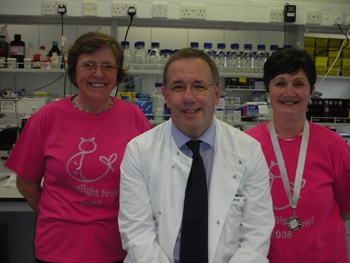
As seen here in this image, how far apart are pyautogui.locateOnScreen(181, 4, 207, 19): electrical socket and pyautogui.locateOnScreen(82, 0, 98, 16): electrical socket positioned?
25.4 inches

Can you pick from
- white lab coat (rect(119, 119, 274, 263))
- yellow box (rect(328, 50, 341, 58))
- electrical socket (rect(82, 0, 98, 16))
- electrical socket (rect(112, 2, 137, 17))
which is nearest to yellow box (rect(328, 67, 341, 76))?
yellow box (rect(328, 50, 341, 58))

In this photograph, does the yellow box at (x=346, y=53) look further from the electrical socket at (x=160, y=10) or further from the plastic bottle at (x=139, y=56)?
the plastic bottle at (x=139, y=56)

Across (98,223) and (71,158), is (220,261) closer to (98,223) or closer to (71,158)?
(98,223)

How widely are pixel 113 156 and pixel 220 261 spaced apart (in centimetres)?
53

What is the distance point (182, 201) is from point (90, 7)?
6.72 ft

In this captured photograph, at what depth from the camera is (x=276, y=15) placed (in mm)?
2943

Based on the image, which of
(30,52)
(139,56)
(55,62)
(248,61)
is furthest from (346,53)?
(30,52)

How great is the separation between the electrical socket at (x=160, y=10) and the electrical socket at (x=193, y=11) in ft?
0.42

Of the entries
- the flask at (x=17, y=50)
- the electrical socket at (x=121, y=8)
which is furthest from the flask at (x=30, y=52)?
the electrical socket at (x=121, y=8)

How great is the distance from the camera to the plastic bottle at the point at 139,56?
2848mm

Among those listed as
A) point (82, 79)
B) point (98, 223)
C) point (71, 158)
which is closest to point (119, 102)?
point (82, 79)

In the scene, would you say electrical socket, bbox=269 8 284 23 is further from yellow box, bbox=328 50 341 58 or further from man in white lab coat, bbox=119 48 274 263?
man in white lab coat, bbox=119 48 274 263

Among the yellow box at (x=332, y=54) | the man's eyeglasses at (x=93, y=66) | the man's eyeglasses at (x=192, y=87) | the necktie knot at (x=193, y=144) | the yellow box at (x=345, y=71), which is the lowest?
the necktie knot at (x=193, y=144)

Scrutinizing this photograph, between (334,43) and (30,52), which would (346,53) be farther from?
(30,52)
